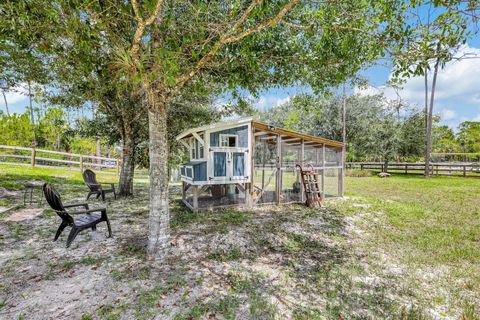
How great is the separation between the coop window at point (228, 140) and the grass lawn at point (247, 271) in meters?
2.26

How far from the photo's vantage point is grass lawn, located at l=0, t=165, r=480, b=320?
243 cm

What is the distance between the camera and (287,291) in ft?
9.12

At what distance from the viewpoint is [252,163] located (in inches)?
282

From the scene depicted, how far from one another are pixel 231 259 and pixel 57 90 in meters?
7.78

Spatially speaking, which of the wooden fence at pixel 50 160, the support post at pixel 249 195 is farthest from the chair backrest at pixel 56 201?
the wooden fence at pixel 50 160

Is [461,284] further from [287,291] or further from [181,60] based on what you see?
[181,60]

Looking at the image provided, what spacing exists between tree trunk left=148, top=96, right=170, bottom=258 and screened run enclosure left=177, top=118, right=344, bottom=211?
2.74m

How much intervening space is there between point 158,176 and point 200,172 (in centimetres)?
289

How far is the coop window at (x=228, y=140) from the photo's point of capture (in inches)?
268

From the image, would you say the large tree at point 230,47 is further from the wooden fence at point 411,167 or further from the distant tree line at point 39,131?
the wooden fence at point 411,167

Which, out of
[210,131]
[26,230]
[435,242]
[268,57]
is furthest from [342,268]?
[26,230]

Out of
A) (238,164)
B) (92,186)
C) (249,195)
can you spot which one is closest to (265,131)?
(238,164)

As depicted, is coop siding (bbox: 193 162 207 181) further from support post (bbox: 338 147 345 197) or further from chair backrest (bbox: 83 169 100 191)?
support post (bbox: 338 147 345 197)

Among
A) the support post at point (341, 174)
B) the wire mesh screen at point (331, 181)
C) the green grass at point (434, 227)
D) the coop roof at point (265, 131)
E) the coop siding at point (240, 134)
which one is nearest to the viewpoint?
the green grass at point (434, 227)
